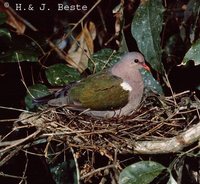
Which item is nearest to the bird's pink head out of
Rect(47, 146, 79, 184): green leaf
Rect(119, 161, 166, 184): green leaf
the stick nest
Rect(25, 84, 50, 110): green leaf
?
the stick nest

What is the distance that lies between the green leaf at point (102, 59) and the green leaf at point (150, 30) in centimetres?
46

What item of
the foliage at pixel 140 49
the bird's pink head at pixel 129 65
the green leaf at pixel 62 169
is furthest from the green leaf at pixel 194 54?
the green leaf at pixel 62 169

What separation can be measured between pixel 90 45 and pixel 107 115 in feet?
2.86

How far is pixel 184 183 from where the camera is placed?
10.7ft

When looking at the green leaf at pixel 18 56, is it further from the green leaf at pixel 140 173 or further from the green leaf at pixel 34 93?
the green leaf at pixel 140 173

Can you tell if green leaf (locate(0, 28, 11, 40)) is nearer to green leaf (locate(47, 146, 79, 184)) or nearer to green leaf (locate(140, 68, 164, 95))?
green leaf (locate(47, 146, 79, 184))

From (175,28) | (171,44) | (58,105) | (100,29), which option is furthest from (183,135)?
(100,29)

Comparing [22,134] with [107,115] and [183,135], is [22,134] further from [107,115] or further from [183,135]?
[183,135]

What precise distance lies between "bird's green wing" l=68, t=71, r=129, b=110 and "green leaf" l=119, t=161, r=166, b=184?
656mm

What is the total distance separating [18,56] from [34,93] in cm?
24

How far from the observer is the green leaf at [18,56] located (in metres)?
3.36

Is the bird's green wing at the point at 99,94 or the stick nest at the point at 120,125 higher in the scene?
the bird's green wing at the point at 99,94

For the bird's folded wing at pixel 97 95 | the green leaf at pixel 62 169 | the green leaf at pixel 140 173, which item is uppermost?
the bird's folded wing at pixel 97 95

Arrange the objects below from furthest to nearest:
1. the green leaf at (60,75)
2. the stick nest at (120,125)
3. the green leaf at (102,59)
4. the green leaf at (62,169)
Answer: the green leaf at (102,59)
the green leaf at (60,75)
the green leaf at (62,169)
the stick nest at (120,125)
